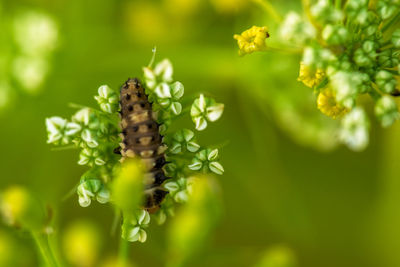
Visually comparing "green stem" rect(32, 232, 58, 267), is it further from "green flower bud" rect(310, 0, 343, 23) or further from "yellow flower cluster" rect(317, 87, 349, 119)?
"green flower bud" rect(310, 0, 343, 23)

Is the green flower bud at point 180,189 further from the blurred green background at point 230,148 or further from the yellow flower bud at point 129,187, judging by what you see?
the blurred green background at point 230,148

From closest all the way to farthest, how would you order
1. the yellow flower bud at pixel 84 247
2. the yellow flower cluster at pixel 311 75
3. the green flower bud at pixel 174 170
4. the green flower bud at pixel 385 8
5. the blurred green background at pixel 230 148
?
1. the green flower bud at pixel 385 8
2. the yellow flower cluster at pixel 311 75
3. the green flower bud at pixel 174 170
4. the yellow flower bud at pixel 84 247
5. the blurred green background at pixel 230 148

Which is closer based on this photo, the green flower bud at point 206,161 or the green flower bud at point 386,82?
the green flower bud at point 386,82

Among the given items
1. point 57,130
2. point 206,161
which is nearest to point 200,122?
point 206,161

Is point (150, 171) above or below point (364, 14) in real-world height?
below

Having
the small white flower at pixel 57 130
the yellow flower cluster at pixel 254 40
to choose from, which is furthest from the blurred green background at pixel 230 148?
the small white flower at pixel 57 130

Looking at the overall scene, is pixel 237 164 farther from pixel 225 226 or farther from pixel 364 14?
pixel 364 14

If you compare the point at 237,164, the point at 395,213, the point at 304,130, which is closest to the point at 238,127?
the point at 237,164
